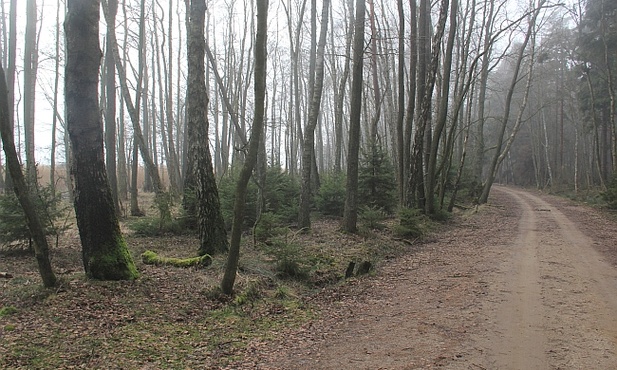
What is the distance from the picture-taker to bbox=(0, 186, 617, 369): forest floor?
452 centimetres

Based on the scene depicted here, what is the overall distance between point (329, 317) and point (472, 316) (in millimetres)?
2001

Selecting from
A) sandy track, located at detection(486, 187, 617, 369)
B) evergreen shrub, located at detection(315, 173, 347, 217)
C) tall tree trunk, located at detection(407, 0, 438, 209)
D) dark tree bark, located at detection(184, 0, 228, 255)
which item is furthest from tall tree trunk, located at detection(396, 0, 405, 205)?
dark tree bark, located at detection(184, 0, 228, 255)

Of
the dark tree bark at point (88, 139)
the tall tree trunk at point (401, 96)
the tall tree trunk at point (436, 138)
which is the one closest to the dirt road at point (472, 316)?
the dark tree bark at point (88, 139)

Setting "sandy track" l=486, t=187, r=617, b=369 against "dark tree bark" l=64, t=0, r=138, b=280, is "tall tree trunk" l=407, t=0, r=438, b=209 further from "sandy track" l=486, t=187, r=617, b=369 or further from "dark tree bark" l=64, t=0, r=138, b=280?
"dark tree bark" l=64, t=0, r=138, b=280

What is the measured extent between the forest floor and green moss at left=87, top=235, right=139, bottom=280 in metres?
0.23

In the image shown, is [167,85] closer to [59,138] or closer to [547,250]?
[59,138]

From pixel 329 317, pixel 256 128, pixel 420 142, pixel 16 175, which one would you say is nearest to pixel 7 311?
pixel 16 175

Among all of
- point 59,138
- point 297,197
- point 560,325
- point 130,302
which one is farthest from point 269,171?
point 59,138

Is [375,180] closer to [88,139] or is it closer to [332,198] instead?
[332,198]

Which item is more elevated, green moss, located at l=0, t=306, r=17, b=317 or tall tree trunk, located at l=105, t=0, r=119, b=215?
tall tree trunk, located at l=105, t=0, r=119, b=215

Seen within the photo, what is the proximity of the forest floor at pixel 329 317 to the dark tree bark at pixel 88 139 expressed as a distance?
1.62 ft

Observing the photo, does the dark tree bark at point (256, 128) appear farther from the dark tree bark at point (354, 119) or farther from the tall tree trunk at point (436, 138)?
the tall tree trunk at point (436, 138)

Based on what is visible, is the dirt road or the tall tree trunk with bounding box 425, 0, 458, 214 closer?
the dirt road

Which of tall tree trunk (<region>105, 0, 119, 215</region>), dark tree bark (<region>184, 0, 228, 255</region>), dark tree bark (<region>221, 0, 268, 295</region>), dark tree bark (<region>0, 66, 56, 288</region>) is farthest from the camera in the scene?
tall tree trunk (<region>105, 0, 119, 215</region>)
